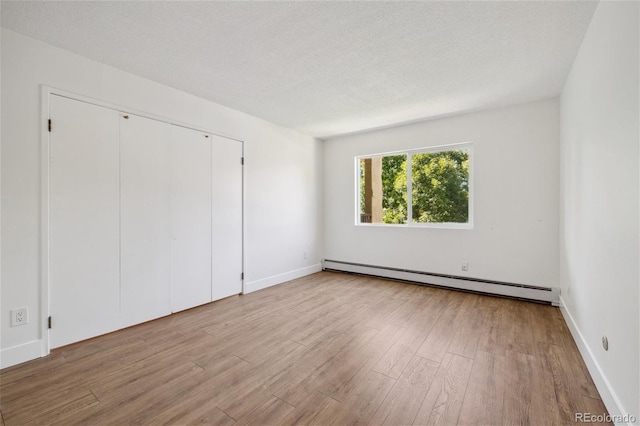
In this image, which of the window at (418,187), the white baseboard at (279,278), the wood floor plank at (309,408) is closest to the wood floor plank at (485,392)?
the wood floor plank at (309,408)

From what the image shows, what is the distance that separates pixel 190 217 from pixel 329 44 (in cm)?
243

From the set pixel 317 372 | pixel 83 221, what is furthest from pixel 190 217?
pixel 317 372

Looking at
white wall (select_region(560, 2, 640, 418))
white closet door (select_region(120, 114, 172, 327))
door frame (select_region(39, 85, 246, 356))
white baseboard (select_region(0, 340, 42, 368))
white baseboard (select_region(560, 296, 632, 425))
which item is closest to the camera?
white wall (select_region(560, 2, 640, 418))

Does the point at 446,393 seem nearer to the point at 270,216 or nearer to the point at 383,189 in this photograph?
the point at 270,216

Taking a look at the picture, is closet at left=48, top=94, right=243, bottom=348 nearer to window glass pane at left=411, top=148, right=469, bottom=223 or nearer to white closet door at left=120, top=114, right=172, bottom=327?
white closet door at left=120, top=114, right=172, bottom=327

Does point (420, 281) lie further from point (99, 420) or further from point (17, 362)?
point (17, 362)

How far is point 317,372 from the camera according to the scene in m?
2.00

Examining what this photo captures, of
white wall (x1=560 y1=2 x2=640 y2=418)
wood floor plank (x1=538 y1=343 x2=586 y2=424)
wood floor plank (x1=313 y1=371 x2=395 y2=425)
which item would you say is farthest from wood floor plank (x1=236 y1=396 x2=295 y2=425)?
white wall (x1=560 y1=2 x2=640 y2=418)

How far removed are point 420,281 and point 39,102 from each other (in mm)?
4845

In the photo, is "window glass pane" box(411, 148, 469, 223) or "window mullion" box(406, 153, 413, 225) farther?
"window mullion" box(406, 153, 413, 225)

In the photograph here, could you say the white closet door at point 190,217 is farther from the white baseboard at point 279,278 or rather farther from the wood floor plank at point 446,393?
the wood floor plank at point 446,393

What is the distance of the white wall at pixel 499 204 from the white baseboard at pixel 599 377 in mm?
1132

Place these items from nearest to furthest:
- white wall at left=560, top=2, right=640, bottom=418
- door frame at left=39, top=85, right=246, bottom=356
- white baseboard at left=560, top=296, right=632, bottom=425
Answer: white wall at left=560, top=2, right=640, bottom=418, white baseboard at left=560, top=296, right=632, bottom=425, door frame at left=39, top=85, right=246, bottom=356

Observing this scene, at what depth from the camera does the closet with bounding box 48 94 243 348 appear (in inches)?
92.4
